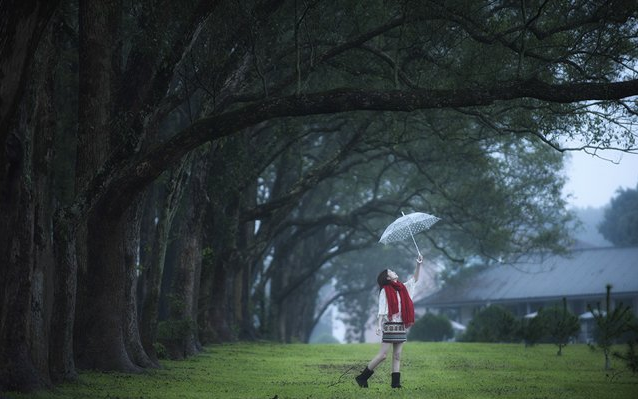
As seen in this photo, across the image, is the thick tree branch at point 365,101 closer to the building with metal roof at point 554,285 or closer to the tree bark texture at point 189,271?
the tree bark texture at point 189,271

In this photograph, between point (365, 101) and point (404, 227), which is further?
point (404, 227)

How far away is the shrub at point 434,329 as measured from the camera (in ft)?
185

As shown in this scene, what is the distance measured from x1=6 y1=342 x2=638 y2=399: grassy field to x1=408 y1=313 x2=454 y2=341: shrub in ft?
92.6

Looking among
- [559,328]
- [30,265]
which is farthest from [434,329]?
[30,265]

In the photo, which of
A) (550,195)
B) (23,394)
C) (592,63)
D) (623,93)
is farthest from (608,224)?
(23,394)

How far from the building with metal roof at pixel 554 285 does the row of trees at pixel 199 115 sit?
26.7 m

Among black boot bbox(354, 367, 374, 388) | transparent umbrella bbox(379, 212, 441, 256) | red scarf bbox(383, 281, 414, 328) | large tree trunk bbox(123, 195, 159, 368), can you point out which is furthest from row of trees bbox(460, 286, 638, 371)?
large tree trunk bbox(123, 195, 159, 368)

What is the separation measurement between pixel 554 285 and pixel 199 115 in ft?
156

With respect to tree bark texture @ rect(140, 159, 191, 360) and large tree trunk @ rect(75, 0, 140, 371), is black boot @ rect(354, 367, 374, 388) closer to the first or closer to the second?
large tree trunk @ rect(75, 0, 140, 371)

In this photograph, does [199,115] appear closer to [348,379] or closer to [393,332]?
[348,379]

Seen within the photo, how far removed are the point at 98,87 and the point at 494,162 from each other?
23522mm

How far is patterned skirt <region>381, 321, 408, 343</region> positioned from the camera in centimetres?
1505

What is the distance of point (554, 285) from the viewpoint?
63250 mm

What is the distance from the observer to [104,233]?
16688 millimetres
